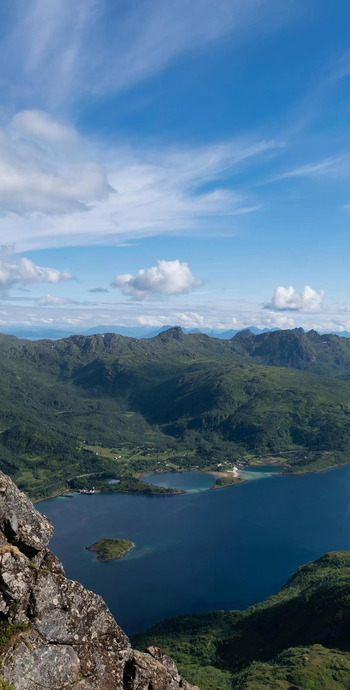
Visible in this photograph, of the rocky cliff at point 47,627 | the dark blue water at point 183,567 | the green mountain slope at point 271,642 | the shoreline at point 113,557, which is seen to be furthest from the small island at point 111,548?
the rocky cliff at point 47,627

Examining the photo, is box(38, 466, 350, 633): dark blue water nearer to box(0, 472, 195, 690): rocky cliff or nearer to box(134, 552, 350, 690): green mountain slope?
box(134, 552, 350, 690): green mountain slope

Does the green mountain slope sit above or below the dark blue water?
above

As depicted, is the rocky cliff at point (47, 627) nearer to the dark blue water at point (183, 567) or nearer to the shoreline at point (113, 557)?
the dark blue water at point (183, 567)

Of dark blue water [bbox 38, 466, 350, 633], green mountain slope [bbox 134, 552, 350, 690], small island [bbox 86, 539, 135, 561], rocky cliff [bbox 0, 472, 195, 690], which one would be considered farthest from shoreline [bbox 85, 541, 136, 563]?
rocky cliff [bbox 0, 472, 195, 690]

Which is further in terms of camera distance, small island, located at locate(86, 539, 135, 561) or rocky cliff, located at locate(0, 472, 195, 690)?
small island, located at locate(86, 539, 135, 561)

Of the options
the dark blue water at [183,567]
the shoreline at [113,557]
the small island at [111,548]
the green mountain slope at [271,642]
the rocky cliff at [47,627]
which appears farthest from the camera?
the small island at [111,548]

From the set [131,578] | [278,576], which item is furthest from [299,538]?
[131,578]

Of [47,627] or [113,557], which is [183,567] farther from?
[47,627]
